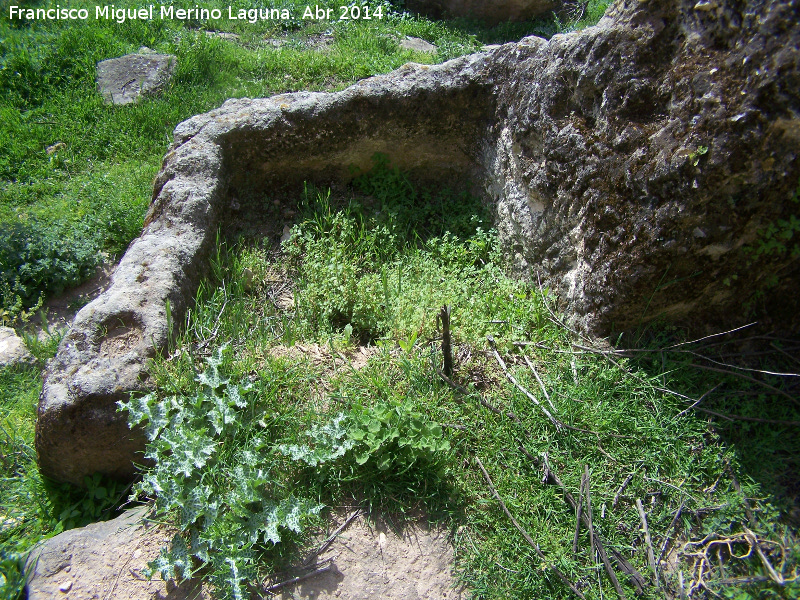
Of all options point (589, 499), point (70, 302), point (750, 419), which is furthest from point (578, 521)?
point (70, 302)

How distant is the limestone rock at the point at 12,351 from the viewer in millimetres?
3441

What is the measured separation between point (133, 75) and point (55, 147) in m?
1.04

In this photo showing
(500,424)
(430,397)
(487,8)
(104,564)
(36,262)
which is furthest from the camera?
(487,8)

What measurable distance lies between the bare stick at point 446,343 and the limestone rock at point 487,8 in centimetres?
527

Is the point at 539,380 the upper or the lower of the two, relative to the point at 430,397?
upper

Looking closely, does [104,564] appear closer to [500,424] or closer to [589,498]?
[500,424]

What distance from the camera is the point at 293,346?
10.3 feet

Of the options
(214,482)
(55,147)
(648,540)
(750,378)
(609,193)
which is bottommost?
(214,482)

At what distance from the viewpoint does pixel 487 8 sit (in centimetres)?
671

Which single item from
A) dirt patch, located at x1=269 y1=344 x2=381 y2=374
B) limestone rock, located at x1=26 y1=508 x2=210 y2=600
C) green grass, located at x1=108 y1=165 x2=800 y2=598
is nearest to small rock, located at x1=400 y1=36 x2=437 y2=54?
green grass, located at x1=108 y1=165 x2=800 y2=598

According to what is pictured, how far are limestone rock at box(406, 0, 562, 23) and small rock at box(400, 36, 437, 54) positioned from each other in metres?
0.75

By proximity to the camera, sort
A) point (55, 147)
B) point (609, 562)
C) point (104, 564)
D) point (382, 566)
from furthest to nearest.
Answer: point (55, 147), point (104, 564), point (382, 566), point (609, 562)

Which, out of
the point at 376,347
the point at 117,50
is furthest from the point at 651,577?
the point at 117,50

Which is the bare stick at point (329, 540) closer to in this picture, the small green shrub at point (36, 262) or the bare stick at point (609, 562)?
the bare stick at point (609, 562)
